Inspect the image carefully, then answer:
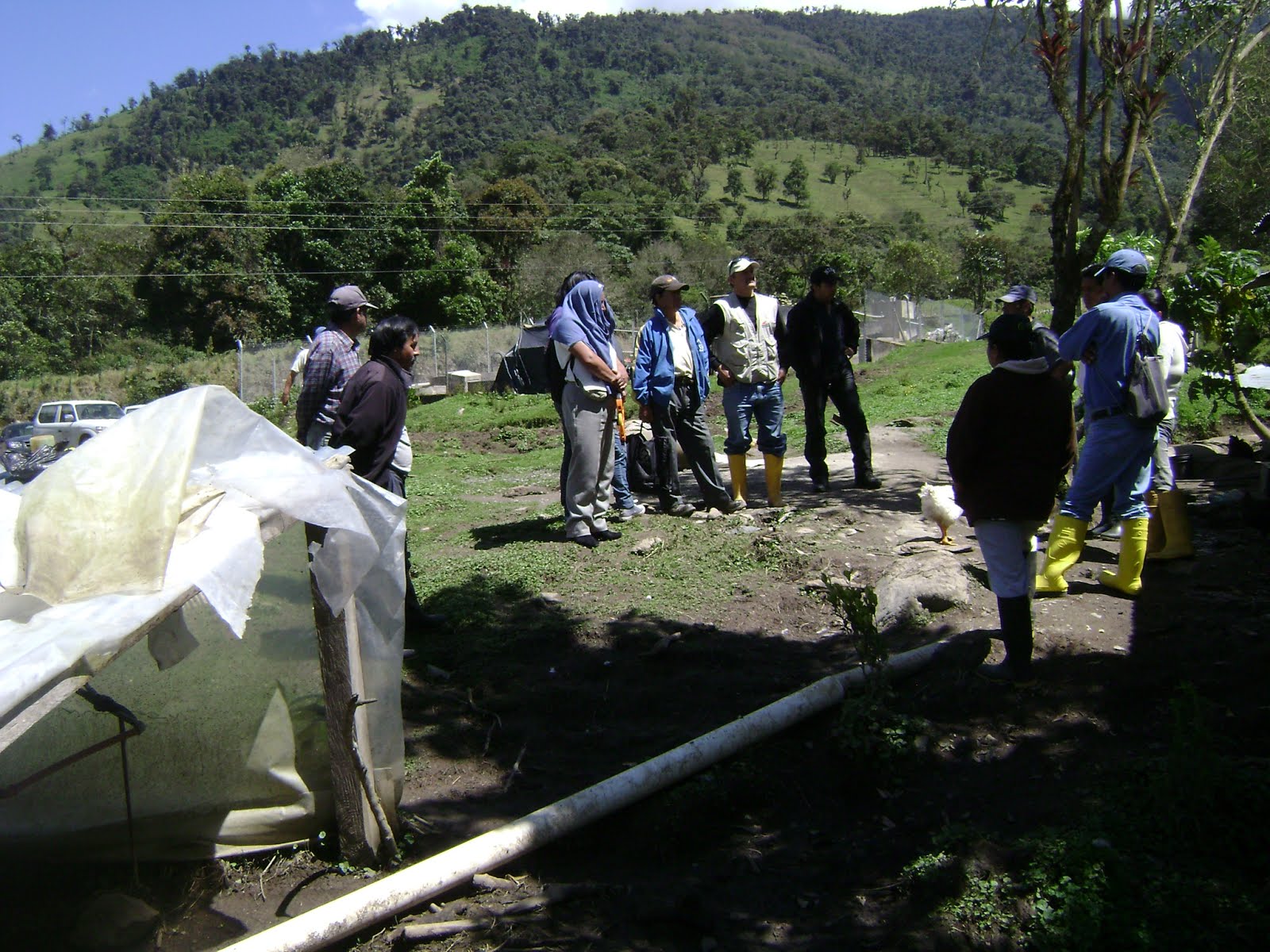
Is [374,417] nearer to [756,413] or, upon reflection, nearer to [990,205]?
[756,413]

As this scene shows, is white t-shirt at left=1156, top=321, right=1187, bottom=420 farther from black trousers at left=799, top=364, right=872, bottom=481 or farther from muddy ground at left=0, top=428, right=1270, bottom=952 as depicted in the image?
black trousers at left=799, top=364, right=872, bottom=481

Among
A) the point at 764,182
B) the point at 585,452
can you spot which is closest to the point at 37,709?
the point at 585,452

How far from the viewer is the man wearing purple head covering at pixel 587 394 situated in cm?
680

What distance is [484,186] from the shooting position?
197ft

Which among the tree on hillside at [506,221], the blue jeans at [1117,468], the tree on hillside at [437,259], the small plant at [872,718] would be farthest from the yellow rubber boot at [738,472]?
the tree on hillside at [506,221]

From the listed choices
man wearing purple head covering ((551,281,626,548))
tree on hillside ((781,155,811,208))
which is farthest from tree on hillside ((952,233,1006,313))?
tree on hillside ((781,155,811,208))

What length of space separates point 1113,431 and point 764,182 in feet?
318

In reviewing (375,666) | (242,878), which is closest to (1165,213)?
(375,666)

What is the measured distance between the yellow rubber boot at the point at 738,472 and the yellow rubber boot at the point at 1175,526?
2.93 metres

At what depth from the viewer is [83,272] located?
4738cm

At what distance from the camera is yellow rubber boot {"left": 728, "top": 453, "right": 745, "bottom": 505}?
7762mm

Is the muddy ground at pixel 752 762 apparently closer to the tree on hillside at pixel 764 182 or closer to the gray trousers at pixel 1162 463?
the gray trousers at pixel 1162 463

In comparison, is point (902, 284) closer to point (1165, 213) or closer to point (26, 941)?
point (1165, 213)

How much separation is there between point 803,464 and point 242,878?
746 cm
